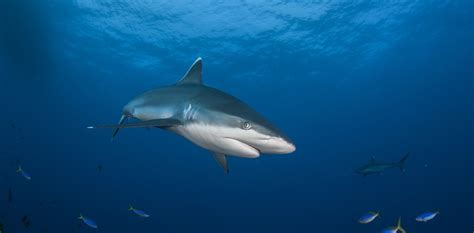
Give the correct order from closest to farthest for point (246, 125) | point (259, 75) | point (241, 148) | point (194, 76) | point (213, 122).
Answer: point (246, 125), point (241, 148), point (213, 122), point (194, 76), point (259, 75)

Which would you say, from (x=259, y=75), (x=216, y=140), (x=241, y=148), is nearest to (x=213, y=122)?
(x=216, y=140)

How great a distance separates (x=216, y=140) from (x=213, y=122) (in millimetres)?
223

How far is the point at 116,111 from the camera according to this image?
41.7 meters

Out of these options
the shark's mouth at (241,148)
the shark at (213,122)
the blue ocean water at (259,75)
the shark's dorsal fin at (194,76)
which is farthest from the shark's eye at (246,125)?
the blue ocean water at (259,75)

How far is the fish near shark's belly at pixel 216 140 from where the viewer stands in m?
3.58

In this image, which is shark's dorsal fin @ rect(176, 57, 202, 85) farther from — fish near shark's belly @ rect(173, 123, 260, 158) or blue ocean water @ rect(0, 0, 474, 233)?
blue ocean water @ rect(0, 0, 474, 233)

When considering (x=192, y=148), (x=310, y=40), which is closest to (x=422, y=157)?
(x=192, y=148)

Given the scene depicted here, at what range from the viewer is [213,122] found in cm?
377

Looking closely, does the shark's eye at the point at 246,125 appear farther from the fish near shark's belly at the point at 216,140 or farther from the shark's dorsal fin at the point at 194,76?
the shark's dorsal fin at the point at 194,76

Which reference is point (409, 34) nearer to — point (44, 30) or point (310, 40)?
point (310, 40)

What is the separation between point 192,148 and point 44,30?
45.0m

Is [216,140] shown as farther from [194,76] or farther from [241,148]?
[194,76]

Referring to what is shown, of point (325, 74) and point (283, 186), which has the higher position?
point (283, 186)

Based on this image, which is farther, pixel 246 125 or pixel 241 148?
pixel 241 148
